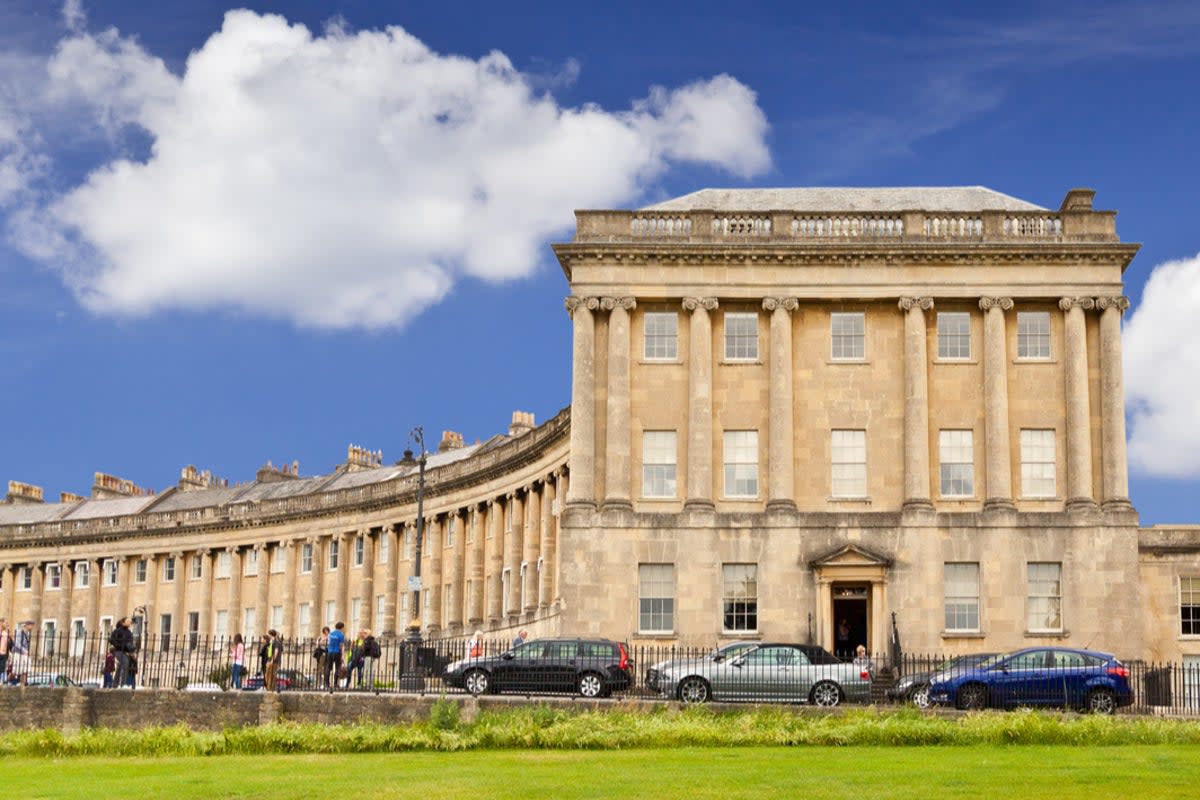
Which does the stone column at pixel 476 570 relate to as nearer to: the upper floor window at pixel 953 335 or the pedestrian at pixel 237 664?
the pedestrian at pixel 237 664

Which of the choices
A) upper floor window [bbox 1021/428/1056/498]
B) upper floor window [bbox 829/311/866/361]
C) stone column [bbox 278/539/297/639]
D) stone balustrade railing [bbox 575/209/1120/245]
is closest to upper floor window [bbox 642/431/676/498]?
upper floor window [bbox 829/311/866/361]

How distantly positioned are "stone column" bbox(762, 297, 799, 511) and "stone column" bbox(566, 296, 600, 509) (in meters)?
5.22

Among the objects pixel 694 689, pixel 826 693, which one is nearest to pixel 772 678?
pixel 826 693

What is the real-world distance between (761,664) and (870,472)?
13941 millimetres

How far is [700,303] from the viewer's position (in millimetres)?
49969

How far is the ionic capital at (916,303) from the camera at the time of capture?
49906 mm

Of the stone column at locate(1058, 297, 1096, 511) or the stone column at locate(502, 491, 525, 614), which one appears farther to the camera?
the stone column at locate(502, 491, 525, 614)

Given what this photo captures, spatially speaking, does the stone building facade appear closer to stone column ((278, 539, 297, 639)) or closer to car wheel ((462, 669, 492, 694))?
car wheel ((462, 669, 492, 694))

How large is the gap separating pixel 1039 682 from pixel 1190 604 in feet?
56.5

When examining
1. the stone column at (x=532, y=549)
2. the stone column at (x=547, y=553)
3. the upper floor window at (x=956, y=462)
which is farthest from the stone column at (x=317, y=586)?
the upper floor window at (x=956, y=462)

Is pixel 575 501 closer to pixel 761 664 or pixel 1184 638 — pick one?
pixel 761 664

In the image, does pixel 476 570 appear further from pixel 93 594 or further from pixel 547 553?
pixel 93 594

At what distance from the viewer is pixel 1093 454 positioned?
1930 inches

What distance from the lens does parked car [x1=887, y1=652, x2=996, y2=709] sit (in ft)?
116
